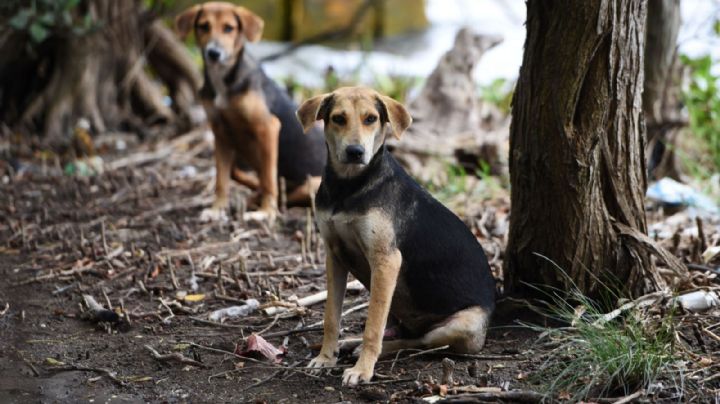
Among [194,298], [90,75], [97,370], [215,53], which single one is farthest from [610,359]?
[90,75]

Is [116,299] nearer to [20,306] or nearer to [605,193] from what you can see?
[20,306]

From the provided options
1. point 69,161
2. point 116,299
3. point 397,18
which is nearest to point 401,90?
point 69,161

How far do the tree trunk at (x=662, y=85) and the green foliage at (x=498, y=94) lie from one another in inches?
110

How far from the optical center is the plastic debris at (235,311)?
5262 millimetres

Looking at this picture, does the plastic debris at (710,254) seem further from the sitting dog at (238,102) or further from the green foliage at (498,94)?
the green foliage at (498,94)

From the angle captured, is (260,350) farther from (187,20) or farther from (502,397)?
(187,20)

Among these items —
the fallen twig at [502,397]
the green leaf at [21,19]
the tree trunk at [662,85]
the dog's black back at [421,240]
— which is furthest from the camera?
the green leaf at [21,19]

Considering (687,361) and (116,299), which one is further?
(116,299)

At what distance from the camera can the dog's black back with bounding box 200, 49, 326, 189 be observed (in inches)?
297

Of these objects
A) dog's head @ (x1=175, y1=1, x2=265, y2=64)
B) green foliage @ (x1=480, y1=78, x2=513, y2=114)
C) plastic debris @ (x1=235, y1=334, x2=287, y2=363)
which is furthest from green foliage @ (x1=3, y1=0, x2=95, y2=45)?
plastic debris @ (x1=235, y1=334, x2=287, y2=363)

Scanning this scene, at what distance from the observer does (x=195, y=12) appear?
7598mm

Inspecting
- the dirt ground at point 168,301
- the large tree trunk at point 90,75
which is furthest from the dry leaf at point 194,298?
the large tree trunk at point 90,75

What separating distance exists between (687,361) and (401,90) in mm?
7099

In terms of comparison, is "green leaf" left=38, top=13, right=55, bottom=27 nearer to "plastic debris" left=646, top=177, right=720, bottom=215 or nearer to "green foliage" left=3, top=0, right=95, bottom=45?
"green foliage" left=3, top=0, right=95, bottom=45
